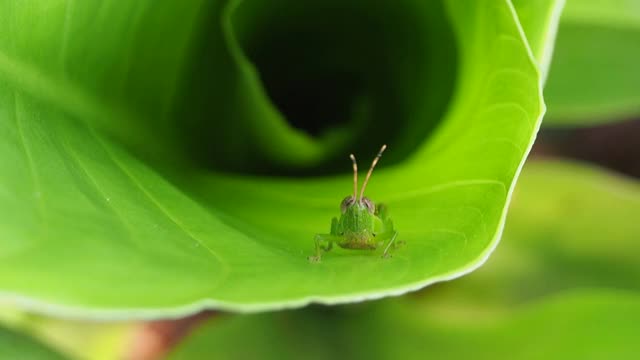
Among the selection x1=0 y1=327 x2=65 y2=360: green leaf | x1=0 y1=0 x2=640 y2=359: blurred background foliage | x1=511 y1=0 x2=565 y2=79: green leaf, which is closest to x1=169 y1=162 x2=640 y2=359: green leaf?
x1=0 y1=0 x2=640 y2=359: blurred background foliage

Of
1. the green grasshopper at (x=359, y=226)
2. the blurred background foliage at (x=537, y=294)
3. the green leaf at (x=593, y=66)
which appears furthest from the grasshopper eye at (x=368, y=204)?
the green leaf at (x=593, y=66)

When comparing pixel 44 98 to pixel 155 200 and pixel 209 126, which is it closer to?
pixel 155 200

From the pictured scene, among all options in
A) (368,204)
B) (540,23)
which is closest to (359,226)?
(368,204)

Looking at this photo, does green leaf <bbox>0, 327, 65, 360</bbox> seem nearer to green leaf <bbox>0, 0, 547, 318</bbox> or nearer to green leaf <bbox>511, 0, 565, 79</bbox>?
green leaf <bbox>0, 0, 547, 318</bbox>

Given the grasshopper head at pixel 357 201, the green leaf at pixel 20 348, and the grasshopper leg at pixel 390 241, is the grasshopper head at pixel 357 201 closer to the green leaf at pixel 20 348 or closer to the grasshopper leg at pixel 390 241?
the grasshopper leg at pixel 390 241

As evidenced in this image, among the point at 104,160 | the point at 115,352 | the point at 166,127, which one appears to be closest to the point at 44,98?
the point at 104,160

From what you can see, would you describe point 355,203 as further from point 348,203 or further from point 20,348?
point 20,348
